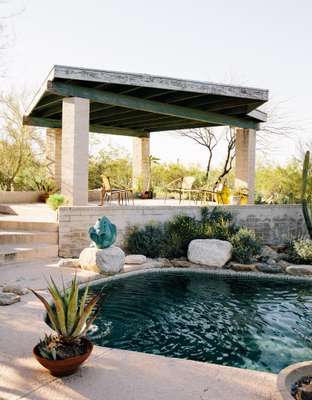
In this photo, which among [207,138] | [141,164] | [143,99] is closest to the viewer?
[143,99]

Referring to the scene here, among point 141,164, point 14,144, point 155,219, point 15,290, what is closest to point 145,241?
point 155,219

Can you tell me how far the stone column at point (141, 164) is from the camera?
15906 mm

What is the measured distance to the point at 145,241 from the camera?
9.23 m

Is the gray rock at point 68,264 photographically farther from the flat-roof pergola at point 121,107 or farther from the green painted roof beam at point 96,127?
the green painted roof beam at point 96,127

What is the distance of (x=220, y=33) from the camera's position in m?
13.9

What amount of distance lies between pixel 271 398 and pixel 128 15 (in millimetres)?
10485

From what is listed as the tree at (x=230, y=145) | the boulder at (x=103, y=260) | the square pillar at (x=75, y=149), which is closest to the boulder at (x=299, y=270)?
the boulder at (x=103, y=260)

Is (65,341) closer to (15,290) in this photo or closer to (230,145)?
(15,290)

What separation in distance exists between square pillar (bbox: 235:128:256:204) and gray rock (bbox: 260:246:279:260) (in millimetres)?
3206

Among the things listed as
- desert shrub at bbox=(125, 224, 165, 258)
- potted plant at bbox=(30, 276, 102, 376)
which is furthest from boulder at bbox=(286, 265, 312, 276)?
potted plant at bbox=(30, 276, 102, 376)

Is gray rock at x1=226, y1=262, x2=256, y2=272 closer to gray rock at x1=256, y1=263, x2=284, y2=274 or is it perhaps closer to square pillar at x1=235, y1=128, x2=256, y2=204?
gray rock at x1=256, y1=263, x2=284, y2=274

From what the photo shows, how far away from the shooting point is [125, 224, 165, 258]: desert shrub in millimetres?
9156

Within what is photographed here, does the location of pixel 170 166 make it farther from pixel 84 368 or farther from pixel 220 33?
pixel 84 368

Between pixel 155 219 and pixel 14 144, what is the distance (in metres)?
11.0
